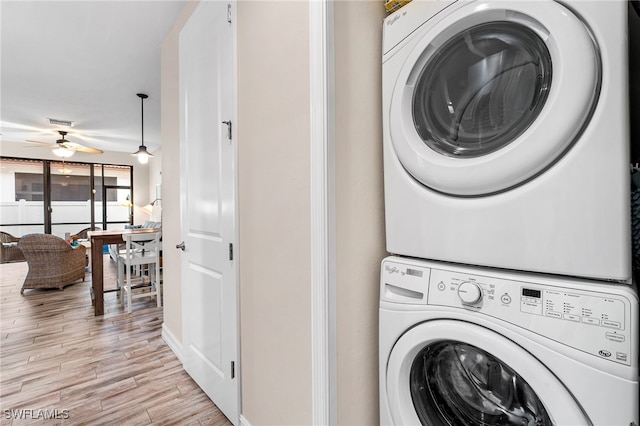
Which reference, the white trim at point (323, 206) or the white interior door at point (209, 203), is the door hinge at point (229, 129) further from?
the white trim at point (323, 206)

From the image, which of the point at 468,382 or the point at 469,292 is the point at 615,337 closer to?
the point at 469,292

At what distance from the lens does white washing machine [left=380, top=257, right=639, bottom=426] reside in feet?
2.14

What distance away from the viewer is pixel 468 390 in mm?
948

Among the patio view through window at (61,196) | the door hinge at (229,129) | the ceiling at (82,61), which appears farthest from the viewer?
the patio view through window at (61,196)

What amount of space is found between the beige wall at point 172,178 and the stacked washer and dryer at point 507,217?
1.86m

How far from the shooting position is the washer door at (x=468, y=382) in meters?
0.73

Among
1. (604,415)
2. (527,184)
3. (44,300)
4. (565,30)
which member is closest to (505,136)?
(527,184)

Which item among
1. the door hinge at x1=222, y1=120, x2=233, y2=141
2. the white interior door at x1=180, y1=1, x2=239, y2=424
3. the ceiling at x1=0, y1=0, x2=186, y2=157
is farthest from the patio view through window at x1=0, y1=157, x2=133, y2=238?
the door hinge at x1=222, y1=120, x2=233, y2=141

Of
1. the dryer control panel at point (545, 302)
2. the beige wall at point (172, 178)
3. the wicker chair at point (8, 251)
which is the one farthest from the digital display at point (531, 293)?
the wicker chair at point (8, 251)

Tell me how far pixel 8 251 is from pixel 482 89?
341 inches

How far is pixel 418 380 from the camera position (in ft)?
3.29

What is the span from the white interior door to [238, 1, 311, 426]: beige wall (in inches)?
4.4

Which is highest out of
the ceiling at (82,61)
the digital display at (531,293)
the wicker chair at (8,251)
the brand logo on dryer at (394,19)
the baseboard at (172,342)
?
the ceiling at (82,61)

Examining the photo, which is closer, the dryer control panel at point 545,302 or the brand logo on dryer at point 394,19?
the dryer control panel at point 545,302
